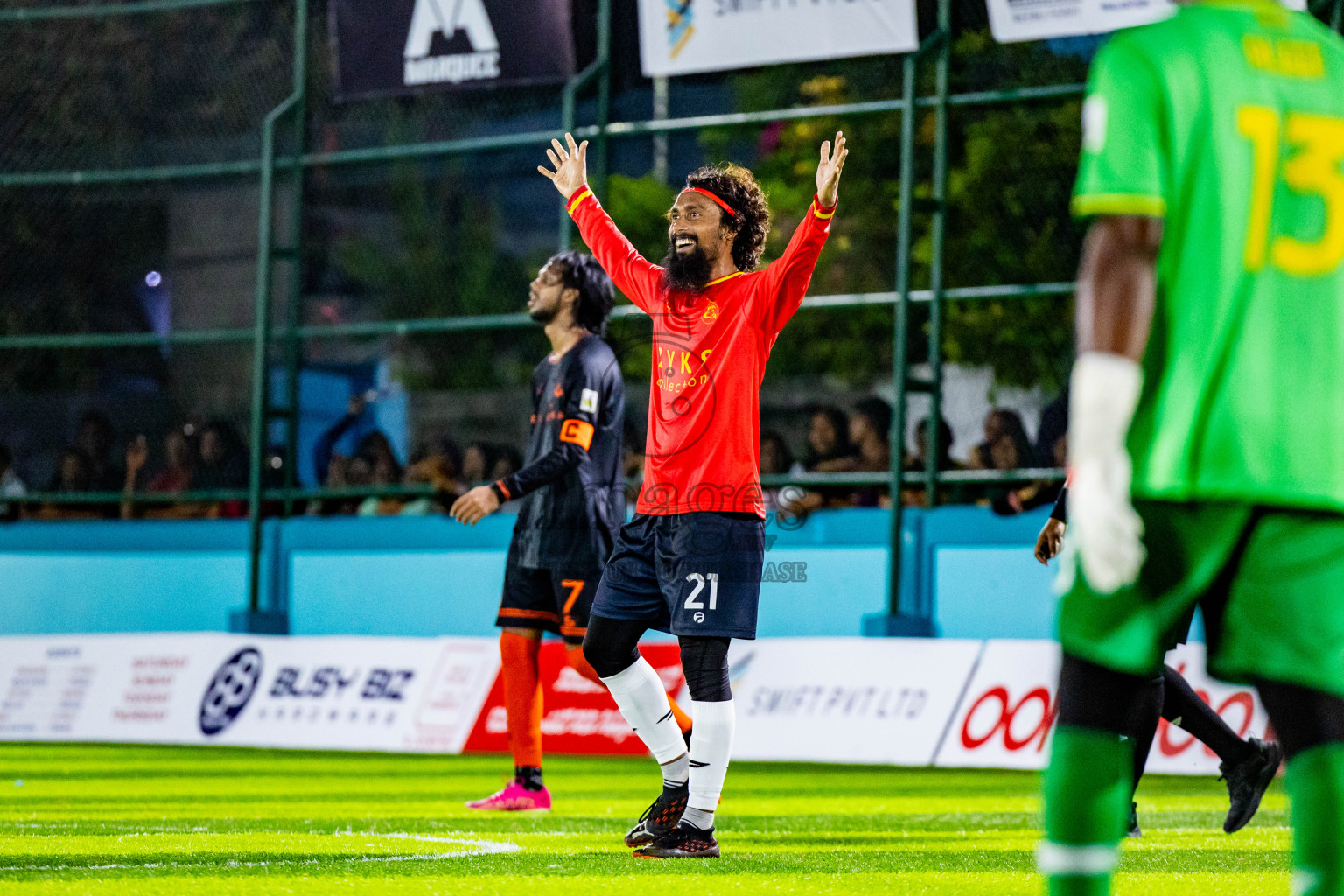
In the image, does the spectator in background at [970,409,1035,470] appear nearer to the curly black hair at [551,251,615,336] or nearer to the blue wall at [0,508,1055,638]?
the blue wall at [0,508,1055,638]

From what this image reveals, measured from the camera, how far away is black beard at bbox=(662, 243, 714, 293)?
19.4 feet

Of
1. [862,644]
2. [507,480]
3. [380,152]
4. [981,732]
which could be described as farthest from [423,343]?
[507,480]

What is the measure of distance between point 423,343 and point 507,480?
30.8 feet

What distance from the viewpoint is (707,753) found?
5.68 metres

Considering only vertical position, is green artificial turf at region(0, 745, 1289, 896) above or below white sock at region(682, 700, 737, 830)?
below

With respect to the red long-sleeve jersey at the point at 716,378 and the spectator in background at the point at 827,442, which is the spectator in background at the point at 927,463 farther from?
the red long-sleeve jersey at the point at 716,378

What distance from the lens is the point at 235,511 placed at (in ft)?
52.7

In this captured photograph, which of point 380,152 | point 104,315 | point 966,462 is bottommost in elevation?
point 966,462

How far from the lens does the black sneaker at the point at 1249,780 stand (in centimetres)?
661

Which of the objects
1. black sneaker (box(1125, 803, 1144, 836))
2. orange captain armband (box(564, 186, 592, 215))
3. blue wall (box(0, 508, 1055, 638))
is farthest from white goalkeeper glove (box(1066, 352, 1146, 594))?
blue wall (box(0, 508, 1055, 638))

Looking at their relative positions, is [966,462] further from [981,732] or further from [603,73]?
[603,73]

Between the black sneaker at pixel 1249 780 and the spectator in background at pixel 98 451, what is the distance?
39.5 ft

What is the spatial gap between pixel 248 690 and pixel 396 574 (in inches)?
98.4

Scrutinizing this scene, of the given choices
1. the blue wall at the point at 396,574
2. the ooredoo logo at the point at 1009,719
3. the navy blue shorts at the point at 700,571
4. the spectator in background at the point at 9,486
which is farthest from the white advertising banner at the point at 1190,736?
the spectator in background at the point at 9,486
